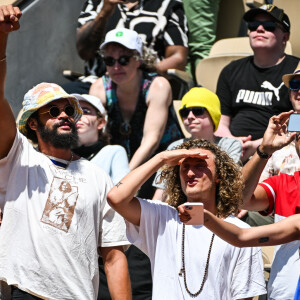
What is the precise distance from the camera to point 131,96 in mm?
7062

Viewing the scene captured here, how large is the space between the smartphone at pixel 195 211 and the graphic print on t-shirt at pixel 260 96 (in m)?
3.19

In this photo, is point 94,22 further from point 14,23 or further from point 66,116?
point 14,23

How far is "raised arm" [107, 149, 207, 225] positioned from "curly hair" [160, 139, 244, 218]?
0.66 feet

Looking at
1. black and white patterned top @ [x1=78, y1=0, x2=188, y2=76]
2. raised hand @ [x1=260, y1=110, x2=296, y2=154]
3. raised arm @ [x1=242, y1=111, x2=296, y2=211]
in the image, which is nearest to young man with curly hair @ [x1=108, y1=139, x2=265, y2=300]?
raised arm @ [x1=242, y1=111, x2=296, y2=211]

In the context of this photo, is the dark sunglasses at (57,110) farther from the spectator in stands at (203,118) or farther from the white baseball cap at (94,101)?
the white baseball cap at (94,101)

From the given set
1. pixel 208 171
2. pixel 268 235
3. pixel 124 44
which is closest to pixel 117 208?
pixel 208 171

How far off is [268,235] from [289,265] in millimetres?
720

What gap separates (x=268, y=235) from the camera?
396 cm

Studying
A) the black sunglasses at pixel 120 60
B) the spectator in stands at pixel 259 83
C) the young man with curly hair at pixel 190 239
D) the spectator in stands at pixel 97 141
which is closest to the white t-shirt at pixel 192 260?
the young man with curly hair at pixel 190 239

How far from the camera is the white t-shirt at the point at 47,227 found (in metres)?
4.61

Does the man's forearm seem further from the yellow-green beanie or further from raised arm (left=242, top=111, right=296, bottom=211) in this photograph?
the yellow-green beanie

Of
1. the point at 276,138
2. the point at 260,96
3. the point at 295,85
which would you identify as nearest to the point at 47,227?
the point at 276,138

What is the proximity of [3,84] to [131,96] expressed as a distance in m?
2.57

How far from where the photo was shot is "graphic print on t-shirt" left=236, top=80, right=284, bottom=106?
22.1ft
